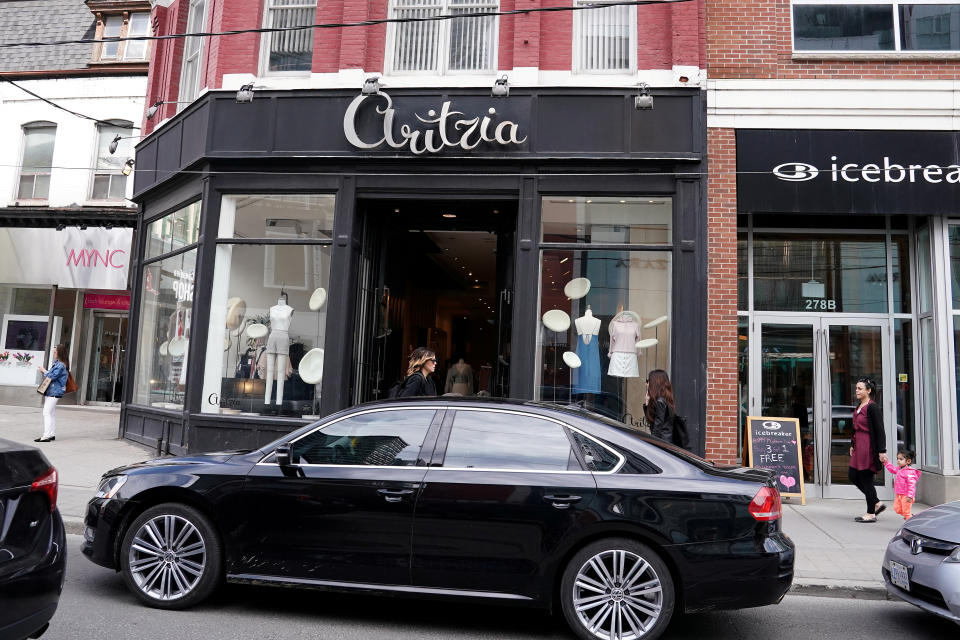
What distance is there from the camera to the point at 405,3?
36.2ft

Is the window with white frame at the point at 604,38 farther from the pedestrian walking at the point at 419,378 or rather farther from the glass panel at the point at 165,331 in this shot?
the glass panel at the point at 165,331

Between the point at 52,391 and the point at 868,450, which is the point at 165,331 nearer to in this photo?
the point at 52,391

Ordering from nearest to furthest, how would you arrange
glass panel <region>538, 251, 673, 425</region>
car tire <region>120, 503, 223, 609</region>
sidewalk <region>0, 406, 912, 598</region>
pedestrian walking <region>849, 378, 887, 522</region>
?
car tire <region>120, 503, 223, 609</region>
sidewalk <region>0, 406, 912, 598</region>
pedestrian walking <region>849, 378, 887, 522</region>
glass panel <region>538, 251, 673, 425</region>

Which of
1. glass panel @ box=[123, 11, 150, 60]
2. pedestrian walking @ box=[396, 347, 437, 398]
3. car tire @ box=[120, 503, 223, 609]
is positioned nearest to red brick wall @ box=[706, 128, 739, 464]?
pedestrian walking @ box=[396, 347, 437, 398]

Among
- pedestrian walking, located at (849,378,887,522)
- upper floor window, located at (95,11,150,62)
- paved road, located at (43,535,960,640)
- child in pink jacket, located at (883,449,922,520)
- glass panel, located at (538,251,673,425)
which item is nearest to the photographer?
paved road, located at (43,535,960,640)

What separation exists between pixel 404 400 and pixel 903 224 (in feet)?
29.7

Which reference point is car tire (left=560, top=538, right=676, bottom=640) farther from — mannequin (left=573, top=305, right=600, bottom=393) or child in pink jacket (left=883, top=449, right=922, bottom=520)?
mannequin (left=573, top=305, right=600, bottom=393)

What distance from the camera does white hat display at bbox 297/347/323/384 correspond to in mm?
10461

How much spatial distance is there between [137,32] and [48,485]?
17.7m

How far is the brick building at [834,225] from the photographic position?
9.77m

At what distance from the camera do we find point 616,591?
14.4 feet

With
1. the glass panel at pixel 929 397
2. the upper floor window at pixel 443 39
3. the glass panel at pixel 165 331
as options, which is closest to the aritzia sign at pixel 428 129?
the upper floor window at pixel 443 39

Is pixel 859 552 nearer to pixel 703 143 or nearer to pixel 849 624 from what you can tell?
pixel 849 624

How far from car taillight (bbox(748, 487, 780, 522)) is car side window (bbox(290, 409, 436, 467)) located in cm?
215
